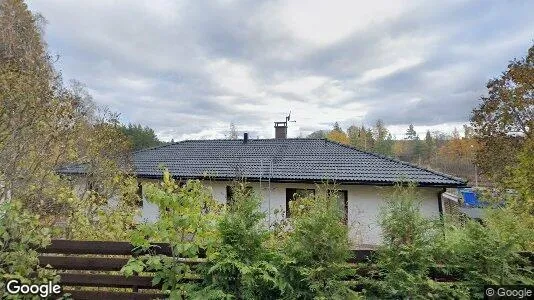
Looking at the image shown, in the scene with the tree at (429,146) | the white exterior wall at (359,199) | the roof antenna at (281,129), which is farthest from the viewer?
the tree at (429,146)

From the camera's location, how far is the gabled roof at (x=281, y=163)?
35.6ft

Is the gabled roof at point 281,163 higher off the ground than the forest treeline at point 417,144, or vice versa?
the forest treeline at point 417,144

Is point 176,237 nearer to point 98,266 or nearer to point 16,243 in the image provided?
point 98,266

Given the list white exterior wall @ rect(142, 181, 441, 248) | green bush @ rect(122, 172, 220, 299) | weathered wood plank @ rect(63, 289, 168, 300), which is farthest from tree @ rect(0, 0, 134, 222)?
white exterior wall @ rect(142, 181, 441, 248)

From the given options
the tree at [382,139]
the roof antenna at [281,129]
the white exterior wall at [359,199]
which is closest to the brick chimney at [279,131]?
the roof antenna at [281,129]

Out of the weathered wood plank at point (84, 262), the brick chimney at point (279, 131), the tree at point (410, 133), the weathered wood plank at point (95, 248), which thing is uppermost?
the tree at point (410, 133)

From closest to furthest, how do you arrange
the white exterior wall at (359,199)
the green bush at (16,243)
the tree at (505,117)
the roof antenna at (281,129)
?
the green bush at (16,243) < the white exterior wall at (359,199) < the tree at (505,117) < the roof antenna at (281,129)

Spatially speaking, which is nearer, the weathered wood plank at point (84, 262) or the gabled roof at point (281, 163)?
the weathered wood plank at point (84, 262)

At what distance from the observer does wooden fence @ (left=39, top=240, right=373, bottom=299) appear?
3023 millimetres

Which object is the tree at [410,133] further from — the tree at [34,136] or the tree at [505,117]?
the tree at [34,136]

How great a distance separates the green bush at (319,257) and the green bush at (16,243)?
7.42 ft

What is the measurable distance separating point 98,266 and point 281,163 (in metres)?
10.3

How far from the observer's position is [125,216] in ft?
15.2

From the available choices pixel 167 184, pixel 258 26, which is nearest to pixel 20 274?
pixel 167 184
